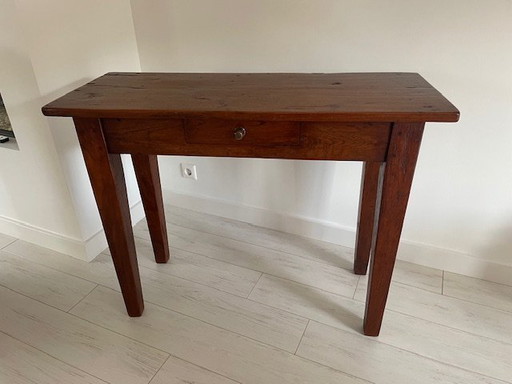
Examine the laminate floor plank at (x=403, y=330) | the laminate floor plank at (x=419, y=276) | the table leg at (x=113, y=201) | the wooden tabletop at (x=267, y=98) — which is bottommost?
the laminate floor plank at (x=419, y=276)

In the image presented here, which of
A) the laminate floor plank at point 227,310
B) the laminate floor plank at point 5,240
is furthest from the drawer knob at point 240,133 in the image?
the laminate floor plank at point 5,240

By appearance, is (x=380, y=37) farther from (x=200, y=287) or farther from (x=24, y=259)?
(x=24, y=259)

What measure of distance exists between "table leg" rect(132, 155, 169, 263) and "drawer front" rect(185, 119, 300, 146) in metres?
0.47

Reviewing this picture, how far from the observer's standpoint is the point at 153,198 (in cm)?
152

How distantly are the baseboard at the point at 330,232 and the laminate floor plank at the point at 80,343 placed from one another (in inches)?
33.6

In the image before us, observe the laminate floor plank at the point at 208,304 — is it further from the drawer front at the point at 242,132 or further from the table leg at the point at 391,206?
the drawer front at the point at 242,132

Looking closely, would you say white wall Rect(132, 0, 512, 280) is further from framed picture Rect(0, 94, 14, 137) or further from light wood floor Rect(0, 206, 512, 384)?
framed picture Rect(0, 94, 14, 137)

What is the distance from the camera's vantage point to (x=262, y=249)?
1.76 meters

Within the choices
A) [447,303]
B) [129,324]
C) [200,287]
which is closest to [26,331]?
[129,324]

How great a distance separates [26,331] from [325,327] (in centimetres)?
112

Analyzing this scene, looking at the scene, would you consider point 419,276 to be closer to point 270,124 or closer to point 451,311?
point 451,311

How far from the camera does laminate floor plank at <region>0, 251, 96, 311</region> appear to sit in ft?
4.96

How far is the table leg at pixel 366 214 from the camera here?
4.33 feet

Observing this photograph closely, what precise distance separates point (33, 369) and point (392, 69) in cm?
165
